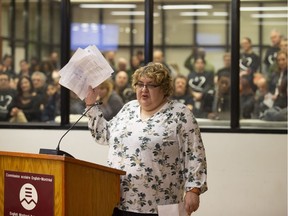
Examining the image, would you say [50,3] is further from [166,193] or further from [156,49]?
[166,193]

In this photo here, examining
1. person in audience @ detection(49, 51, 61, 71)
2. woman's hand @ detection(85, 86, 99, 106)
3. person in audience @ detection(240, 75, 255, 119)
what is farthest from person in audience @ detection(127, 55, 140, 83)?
woman's hand @ detection(85, 86, 99, 106)

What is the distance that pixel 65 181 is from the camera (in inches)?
93.6

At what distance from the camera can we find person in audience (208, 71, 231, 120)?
5.51m

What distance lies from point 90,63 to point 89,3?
17.1 feet

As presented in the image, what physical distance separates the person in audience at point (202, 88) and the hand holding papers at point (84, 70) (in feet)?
10.3

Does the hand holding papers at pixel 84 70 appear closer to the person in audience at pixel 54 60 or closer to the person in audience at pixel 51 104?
the person in audience at pixel 51 104

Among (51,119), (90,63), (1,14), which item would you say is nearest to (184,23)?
(1,14)

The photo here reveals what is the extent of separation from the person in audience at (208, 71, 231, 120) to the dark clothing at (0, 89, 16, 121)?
1.96 metres

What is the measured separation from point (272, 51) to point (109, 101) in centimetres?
273

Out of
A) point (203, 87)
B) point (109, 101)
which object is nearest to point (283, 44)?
point (203, 87)

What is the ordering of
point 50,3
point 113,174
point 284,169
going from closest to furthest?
1. point 113,174
2. point 284,169
3. point 50,3

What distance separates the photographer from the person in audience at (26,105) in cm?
563

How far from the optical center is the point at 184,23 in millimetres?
8297

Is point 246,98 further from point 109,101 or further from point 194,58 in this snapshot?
point 194,58
